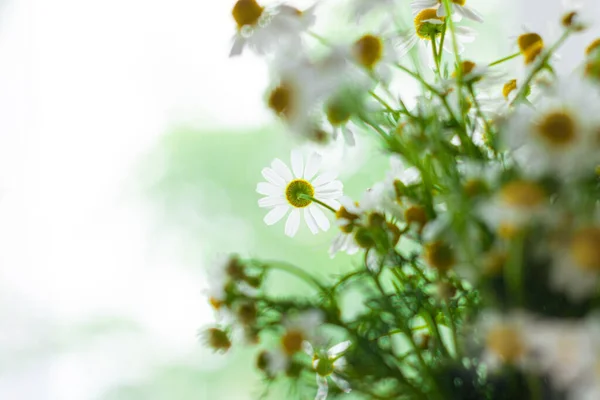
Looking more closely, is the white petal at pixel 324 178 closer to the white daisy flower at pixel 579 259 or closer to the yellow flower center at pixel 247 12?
the yellow flower center at pixel 247 12

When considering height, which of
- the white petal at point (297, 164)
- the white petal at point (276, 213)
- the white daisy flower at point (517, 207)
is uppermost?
the white petal at point (297, 164)

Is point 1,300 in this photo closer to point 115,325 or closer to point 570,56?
point 115,325

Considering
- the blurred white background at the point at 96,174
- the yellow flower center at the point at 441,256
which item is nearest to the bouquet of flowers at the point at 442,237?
the yellow flower center at the point at 441,256

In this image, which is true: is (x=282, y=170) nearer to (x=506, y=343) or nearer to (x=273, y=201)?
(x=273, y=201)

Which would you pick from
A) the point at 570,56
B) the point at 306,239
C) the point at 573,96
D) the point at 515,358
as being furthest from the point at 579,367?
the point at 306,239

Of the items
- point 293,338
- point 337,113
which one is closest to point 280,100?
point 337,113

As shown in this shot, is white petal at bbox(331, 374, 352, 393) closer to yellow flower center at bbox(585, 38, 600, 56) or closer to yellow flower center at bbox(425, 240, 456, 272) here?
yellow flower center at bbox(425, 240, 456, 272)
